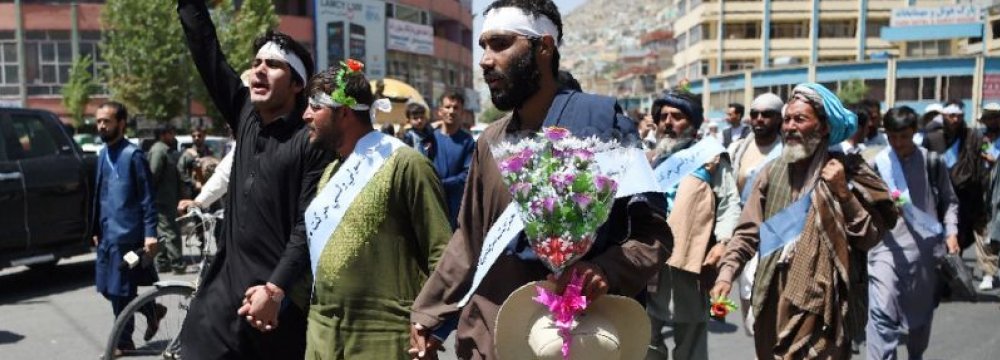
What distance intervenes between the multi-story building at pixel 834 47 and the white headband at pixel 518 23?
54.9 meters

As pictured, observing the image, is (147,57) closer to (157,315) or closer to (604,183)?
(157,315)

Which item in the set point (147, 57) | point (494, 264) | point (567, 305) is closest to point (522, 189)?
point (567, 305)

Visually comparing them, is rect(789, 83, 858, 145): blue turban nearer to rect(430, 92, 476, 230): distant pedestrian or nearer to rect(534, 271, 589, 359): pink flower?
rect(534, 271, 589, 359): pink flower

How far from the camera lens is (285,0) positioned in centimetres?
4634

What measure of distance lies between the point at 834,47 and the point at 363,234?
75.3 m

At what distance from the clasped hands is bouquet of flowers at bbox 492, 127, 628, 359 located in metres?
1.38

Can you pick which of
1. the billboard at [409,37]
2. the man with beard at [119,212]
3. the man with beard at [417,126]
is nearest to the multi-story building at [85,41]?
the billboard at [409,37]

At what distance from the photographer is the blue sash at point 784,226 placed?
382 centimetres

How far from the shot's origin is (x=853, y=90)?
54562mm

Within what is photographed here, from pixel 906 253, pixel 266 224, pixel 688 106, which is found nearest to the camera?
pixel 266 224

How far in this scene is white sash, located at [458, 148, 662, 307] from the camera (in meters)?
2.15

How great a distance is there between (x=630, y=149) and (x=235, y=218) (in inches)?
76.3

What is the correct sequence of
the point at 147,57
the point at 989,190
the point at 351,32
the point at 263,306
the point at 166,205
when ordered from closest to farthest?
the point at 263,306
the point at 989,190
the point at 166,205
the point at 147,57
the point at 351,32

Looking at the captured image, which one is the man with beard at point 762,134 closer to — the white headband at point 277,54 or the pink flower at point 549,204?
the white headband at point 277,54
